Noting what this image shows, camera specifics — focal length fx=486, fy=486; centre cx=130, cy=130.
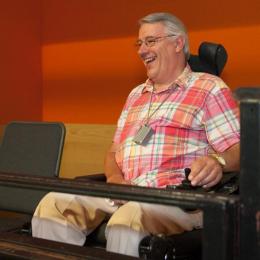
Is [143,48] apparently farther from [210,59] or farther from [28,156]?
[28,156]

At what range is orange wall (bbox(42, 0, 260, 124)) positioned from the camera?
2.61 meters

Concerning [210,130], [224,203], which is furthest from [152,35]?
[224,203]

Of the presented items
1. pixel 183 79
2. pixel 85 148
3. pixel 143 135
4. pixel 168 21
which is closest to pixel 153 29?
pixel 168 21

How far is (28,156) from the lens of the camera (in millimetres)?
2484

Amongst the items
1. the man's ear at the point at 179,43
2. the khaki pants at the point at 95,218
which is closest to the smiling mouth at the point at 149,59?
the man's ear at the point at 179,43

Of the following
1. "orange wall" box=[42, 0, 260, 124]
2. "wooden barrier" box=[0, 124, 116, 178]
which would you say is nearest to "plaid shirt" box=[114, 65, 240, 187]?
"orange wall" box=[42, 0, 260, 124]

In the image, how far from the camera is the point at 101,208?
1.88 metres

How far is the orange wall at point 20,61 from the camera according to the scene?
3.20 m

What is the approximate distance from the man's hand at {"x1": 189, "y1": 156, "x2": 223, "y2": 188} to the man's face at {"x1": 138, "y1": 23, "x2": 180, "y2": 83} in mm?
549

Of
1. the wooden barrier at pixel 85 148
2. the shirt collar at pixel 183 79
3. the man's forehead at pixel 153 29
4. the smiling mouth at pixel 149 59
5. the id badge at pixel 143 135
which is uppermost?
the man's forehead at pixel 153 29

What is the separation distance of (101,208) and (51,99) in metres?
1.73

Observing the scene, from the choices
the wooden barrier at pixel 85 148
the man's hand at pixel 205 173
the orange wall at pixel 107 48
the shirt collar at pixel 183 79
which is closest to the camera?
the man's hand at pixel 205 173

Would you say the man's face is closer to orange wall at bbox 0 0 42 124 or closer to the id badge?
the id badge

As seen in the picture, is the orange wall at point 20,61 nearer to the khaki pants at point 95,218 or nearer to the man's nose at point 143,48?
the man's nose at point 143,48
